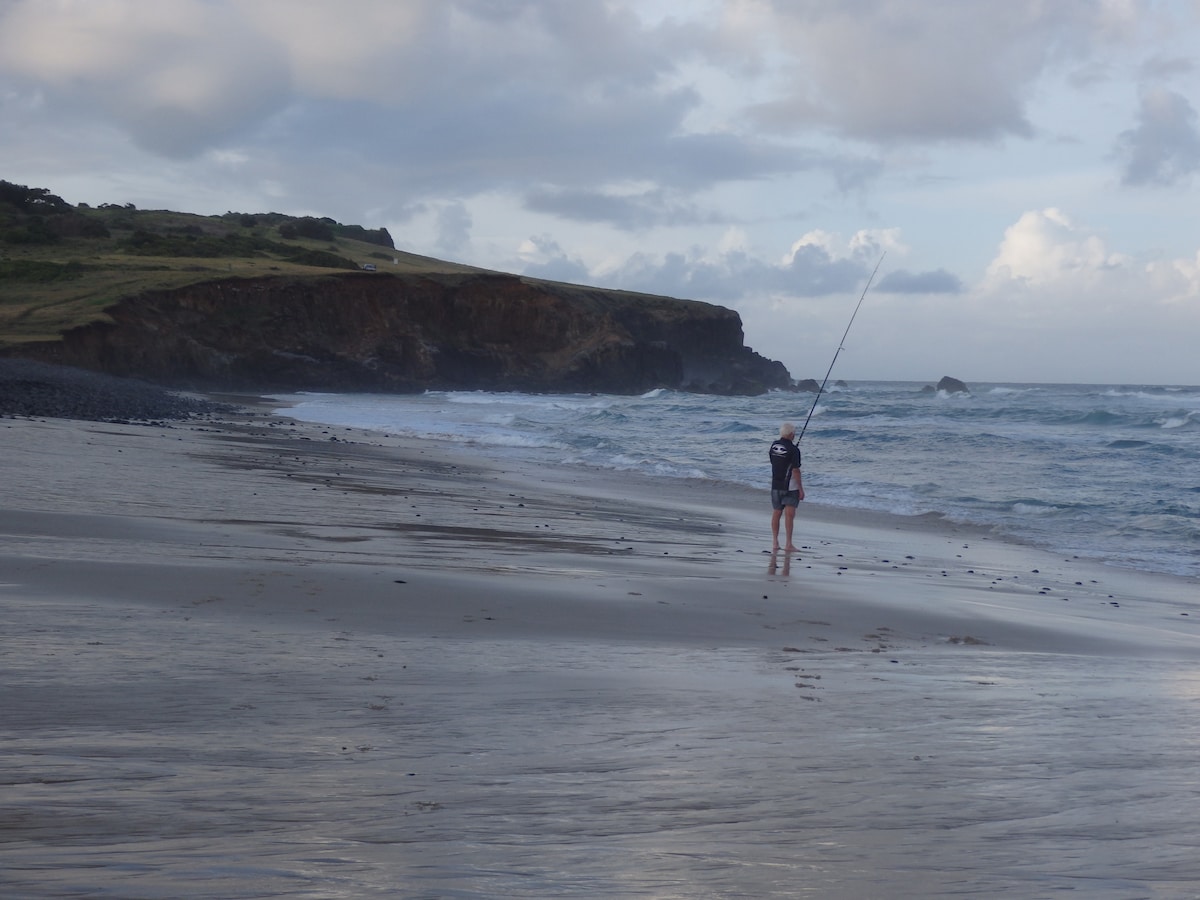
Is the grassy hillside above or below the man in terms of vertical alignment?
above

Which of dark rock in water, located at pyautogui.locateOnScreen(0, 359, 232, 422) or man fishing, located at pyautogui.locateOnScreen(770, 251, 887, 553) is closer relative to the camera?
man fishing, located at pyautogui.locateOnScreen(770, 251, 887, 553)

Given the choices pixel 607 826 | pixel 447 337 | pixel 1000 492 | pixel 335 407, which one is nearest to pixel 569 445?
pixel 1000 492

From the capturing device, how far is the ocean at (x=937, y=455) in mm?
15766

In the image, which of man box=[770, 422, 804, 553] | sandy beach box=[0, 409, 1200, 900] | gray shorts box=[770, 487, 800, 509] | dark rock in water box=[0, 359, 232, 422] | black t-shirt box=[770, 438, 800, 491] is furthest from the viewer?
dark rock in water box=[0, 359, 232, 422]

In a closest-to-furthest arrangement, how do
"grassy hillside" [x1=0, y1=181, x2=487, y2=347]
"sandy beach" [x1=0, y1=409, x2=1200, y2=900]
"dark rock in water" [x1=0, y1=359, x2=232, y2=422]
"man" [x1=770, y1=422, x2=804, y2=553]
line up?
"sandy beach" [x1=0, y1=409, x2=1200, y2=900], "man" [x1=770, y1=422, x2=804, y2=553], "dark rock in water" [x1=0, y1=359, x2=232, y2=422], "grassy hillside" [x1=0, y1=181, x2=487, y2=347]

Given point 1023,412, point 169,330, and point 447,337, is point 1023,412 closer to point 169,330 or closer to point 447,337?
point 447,337

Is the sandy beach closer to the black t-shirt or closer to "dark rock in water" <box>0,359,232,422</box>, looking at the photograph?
the black t-shirt

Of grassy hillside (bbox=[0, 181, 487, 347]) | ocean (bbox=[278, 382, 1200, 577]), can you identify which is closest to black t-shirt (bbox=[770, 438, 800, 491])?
ocean (bbox=[278, 382, 1200, 577])

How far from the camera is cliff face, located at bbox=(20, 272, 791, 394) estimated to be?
154ft

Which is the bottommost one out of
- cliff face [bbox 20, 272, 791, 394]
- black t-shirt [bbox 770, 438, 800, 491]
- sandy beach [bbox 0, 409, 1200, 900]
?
sandy beach [bbox 0, 409, 1200, 900]

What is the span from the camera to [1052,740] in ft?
14.5

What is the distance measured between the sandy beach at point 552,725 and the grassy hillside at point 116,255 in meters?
36.9

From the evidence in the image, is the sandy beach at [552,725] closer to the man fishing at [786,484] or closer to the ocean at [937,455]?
the man fishing at [786,484]

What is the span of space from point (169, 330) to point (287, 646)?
4610cm
